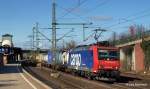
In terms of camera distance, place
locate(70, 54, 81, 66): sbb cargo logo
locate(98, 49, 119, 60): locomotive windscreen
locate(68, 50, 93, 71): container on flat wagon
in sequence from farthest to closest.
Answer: locate(70, 54, 81, 66): sbb cargo logo < locate(68, 50, 93, 71): container on flat wagon < locate(98, 49, 119, 60): locomotive windscreen

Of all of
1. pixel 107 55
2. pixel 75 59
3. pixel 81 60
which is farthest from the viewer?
pixel 75 59

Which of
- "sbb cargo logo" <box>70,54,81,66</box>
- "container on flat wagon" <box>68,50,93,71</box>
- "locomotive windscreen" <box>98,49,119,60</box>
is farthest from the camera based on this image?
"sbb cargo logo" <box>70,54,81,66</box>

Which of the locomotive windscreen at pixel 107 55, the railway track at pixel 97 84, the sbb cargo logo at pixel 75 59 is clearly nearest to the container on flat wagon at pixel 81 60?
the sbb cargo logo at pixel 75 59

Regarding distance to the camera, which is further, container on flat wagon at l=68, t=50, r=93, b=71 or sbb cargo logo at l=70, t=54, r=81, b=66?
sbb cargo logo at l=70, t=54, r=81, b=66

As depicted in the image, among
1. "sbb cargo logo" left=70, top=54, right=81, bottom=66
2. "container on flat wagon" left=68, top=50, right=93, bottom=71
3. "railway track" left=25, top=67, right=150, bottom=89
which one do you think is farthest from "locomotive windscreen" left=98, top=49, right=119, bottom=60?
"sbb cargo logo" left=70, top=54, right=81, bottom=66

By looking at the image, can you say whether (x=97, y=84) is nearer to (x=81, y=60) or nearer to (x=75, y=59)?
(x=81, y=60)

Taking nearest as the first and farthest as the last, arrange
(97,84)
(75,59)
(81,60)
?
(97,84), (81,60), (75,59)

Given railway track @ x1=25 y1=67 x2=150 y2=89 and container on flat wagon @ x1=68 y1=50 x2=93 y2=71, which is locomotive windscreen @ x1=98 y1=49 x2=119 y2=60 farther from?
railway track @ x1=25 y1=67 x2=150 y2=89

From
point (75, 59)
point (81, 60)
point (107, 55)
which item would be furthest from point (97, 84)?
point (75, 59)

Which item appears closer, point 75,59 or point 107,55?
point 107,55

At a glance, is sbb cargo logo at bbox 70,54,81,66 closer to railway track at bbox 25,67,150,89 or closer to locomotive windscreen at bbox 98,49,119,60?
railway track at bbox 25,67,150,89

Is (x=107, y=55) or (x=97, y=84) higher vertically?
(x=107, y=55)

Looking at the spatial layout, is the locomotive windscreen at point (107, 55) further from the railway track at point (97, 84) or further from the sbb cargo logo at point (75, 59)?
the sbb cargo logo at point (75, 59)

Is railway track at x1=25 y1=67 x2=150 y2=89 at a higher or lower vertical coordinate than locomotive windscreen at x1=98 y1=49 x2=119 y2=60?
lower
